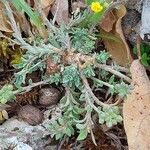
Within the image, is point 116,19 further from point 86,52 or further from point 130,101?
point 130,101

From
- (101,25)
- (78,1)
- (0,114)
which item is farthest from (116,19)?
(0,114)

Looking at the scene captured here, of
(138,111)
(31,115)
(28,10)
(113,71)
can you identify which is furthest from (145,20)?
(31,115)

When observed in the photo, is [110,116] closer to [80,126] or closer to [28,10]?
[80,126]

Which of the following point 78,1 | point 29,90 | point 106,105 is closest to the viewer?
point 106,105

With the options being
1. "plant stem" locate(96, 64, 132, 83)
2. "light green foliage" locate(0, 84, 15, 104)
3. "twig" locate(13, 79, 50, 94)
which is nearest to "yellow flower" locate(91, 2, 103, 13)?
"plant stem" locate(96, 64, 132, 83)

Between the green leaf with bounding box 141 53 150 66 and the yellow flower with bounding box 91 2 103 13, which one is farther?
the green leaf with bounding box 141 53 150 66

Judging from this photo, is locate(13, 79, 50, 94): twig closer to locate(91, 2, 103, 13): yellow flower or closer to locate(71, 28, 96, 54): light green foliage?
locate(71, 28, 96, 54): light green foliage
